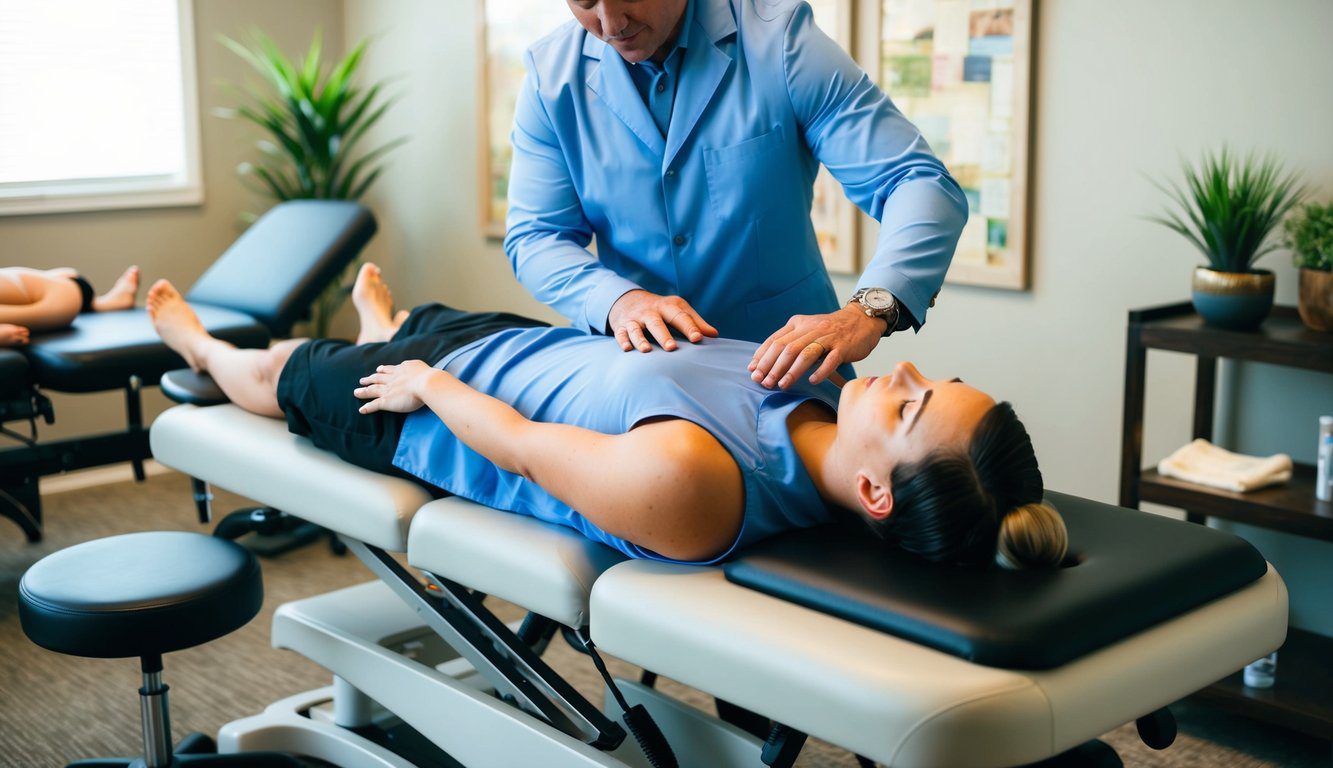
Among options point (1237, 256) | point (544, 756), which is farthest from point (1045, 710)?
point (1237, 256)

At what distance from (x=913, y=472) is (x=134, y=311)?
2812 millimetres

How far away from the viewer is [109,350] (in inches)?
119

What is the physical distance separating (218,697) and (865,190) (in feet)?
5.33

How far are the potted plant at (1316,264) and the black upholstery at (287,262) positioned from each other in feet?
7.76

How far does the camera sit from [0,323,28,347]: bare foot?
A: 2.98 m

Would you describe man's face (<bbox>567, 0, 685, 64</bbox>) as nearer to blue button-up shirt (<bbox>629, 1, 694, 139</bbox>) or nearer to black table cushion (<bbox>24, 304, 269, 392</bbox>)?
blue button-up shirt (<bbox>629, 1, 694, 139</bbox>)

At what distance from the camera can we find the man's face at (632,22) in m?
1.66

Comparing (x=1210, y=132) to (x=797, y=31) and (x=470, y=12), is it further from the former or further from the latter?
(x=470, y=12)

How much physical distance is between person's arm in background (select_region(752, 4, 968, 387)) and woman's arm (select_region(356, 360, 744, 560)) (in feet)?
0.52

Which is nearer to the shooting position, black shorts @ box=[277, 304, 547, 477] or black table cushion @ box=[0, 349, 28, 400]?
black shorts @ box=[277, 304, 547, 477]

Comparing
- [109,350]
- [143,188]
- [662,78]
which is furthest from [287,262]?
[662,78]

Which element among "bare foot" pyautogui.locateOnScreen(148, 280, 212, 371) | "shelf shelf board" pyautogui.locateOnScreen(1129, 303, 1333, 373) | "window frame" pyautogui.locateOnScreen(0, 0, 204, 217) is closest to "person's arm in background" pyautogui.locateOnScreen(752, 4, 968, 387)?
"shelf shelf board" pyautogui.locateOnScreen(1129, 303, 1333, 373)

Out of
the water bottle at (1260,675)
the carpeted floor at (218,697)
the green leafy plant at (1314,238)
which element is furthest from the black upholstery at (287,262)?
the water bottle at (1260,675)

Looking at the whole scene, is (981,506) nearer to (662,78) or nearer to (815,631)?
(815,631)
